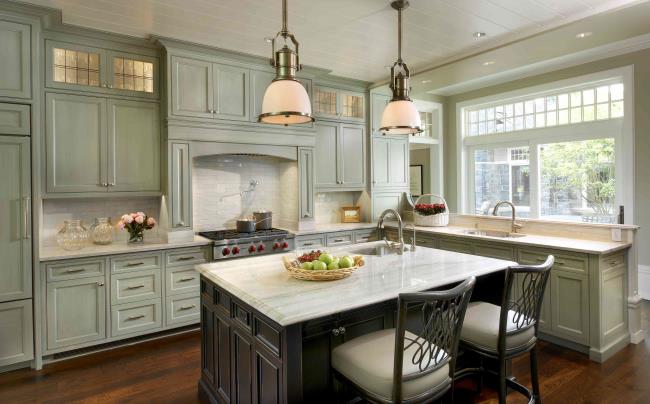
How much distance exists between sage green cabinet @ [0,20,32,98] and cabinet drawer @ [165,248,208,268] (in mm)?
1710

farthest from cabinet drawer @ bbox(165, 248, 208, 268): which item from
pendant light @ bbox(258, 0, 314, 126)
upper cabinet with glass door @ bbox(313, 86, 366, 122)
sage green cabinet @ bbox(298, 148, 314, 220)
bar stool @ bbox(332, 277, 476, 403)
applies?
bar stool @ bbox(332, 277, 476, 403)

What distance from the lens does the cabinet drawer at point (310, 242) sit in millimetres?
4624

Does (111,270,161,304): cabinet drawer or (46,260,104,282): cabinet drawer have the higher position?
(46,260,104,282): cabinet drawer

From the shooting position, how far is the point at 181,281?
3797 mm

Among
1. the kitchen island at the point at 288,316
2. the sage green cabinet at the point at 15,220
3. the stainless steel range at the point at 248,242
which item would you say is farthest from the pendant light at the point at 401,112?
the sage green cabinet at the point at 15,220

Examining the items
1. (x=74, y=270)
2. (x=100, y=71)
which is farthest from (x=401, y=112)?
(x=74, y=270)

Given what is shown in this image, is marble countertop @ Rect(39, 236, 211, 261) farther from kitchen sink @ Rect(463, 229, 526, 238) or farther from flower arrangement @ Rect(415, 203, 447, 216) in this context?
kitchen sink @ Rect(463, 229, 526, 238)

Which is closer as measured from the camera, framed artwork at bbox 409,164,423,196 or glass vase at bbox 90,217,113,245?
glass vase at bbox 90,217,113,245

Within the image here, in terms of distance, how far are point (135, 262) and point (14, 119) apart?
1.45 metres

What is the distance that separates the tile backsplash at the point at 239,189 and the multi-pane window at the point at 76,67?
1243mm

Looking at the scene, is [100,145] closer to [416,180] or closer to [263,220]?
[263,220]

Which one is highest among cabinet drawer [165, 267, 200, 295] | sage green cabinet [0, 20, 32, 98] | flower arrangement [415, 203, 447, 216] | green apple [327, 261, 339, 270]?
sage green cabinet [0, 20, 32, 98]

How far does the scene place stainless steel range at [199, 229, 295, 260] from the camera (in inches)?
155

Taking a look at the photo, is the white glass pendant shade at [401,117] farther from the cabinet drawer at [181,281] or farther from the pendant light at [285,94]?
the cabinet drawer at [181,281]
